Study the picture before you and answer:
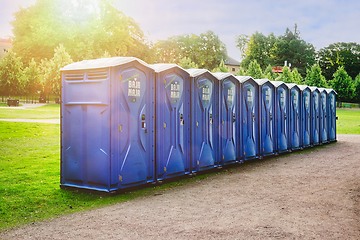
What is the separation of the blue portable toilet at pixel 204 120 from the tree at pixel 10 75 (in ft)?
108

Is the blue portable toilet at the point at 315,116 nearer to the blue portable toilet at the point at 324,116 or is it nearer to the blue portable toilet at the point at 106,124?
the blue portable toilet at the point at 324,116

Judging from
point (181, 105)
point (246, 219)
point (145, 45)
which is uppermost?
point (145, 45)

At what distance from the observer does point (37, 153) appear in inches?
436

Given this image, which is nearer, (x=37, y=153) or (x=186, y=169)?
(x=186, y=169)

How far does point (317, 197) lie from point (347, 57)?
69252 millimetres

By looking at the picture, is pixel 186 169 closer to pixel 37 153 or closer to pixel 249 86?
pixel 249 86

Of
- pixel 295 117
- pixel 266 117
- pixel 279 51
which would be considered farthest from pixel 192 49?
pixel 266 117

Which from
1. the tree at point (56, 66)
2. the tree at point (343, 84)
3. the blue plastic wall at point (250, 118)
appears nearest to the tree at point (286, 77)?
the tree at point (343, 84)

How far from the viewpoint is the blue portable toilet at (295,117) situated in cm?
1220

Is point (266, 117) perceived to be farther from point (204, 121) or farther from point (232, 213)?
point (232, 213)

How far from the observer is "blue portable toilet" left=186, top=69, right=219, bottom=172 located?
798 centimetres

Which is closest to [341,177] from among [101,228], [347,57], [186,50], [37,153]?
[101,228]

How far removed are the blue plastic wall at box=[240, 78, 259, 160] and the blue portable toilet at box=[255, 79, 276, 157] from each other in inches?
8.1

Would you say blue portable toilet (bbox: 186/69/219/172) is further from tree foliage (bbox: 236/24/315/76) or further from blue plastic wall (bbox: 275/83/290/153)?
tree foliage (bbox: 236/24/315/76)
